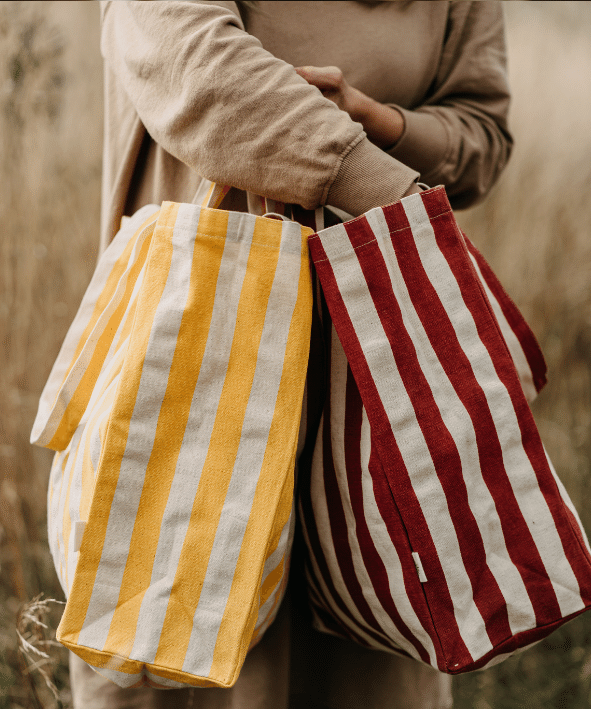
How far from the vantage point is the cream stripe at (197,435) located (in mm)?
459

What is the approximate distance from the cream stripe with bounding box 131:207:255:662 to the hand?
0.62 feet

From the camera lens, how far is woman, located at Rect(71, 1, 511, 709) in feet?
1.68

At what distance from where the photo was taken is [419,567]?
510mm

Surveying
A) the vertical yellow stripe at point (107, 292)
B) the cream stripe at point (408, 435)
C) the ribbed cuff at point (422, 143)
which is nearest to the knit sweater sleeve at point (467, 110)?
the ribbed cuff at point (422, 143)

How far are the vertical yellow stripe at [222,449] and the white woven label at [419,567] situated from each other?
19 cm

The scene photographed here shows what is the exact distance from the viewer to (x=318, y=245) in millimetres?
518

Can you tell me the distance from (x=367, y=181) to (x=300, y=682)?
67 cm

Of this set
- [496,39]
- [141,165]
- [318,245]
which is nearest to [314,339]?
[318,245]

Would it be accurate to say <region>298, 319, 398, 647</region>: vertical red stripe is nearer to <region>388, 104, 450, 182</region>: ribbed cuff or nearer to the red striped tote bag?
the red striped tote bag

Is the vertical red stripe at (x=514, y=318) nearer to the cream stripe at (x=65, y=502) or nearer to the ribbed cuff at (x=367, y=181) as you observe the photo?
the ribbed cuff at (x=367, y=181)

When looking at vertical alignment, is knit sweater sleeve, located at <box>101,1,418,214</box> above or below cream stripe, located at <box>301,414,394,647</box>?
above

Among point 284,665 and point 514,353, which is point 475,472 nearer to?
point 514,353

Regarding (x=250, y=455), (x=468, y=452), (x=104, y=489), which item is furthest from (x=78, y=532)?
(x=468, y=452)

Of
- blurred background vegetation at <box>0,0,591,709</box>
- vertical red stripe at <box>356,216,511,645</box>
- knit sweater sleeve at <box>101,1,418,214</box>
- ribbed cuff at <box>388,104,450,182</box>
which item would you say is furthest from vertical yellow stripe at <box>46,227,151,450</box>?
blurred background vegetation at <box>0,0,591,709</box>
